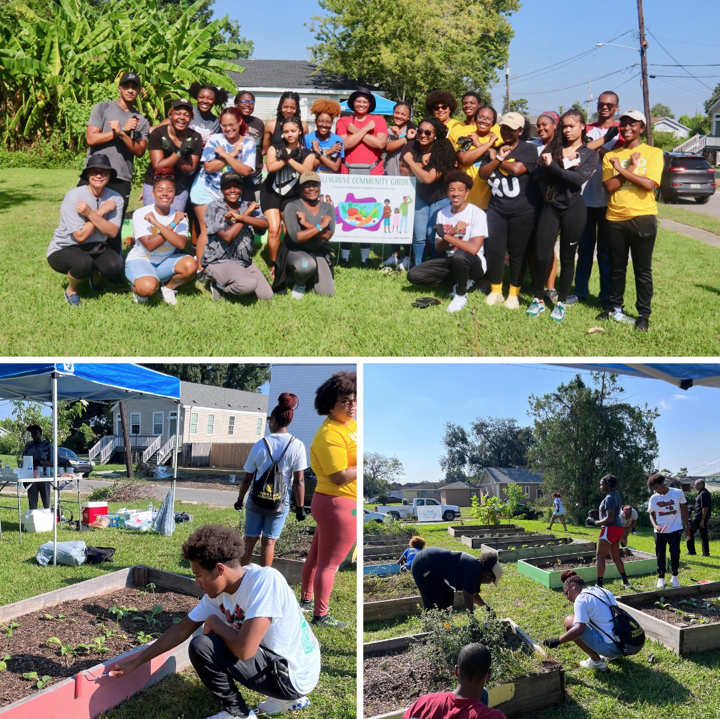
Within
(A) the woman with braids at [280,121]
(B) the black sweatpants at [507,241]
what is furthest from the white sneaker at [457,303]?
(A) the woman with braids at [280,121]

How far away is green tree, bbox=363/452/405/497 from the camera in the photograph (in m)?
4.96

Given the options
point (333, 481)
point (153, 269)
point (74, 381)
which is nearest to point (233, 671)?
point (333, 481)

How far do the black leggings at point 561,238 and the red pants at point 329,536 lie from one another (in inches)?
142

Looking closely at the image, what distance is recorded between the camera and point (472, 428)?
24.7 feet

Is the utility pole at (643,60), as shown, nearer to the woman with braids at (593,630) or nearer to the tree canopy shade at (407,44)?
the tree canopy shade at (407,44)

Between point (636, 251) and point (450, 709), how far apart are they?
16.1ft

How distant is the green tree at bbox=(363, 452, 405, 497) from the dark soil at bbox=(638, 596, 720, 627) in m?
2.51

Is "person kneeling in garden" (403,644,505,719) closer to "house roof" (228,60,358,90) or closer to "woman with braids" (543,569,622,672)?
"woman with braids" (543,569,622,672)

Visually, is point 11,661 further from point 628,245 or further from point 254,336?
point 628,245

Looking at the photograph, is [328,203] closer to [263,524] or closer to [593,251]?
[593,251]

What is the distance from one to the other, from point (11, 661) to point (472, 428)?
4.84 m

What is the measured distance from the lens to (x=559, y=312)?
7.02 m

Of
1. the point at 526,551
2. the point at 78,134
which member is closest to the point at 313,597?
the point at 526,551

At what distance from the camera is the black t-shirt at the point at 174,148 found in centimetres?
705
